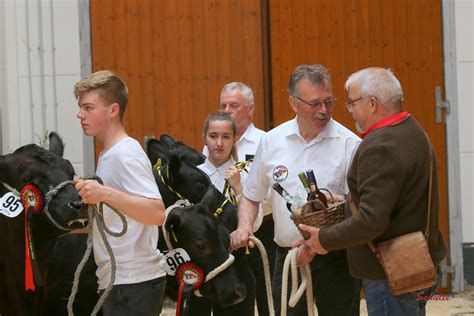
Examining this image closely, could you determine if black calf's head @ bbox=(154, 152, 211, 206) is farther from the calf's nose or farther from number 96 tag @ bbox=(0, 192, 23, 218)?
the calf's nose

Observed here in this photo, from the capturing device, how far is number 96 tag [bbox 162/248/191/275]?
4848 mm

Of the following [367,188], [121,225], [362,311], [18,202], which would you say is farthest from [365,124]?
[362,311]

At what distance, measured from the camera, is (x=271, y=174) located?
16.5 ft

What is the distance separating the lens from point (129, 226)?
4.13 metres

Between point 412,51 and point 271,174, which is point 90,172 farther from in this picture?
point 271,174

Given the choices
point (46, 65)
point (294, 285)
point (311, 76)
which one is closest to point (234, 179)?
point (311, 76)

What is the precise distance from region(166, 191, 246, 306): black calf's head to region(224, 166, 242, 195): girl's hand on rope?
2.50ft

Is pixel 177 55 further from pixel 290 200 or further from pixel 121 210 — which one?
pixel 121 210

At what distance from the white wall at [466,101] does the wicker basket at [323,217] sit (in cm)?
515

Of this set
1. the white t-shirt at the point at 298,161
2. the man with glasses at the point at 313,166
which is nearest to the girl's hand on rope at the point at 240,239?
the man with glasses at the point at 313,166

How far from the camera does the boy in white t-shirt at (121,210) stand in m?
4.02

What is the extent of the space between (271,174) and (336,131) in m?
0.45

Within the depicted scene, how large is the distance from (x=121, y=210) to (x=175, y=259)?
1.04 metres

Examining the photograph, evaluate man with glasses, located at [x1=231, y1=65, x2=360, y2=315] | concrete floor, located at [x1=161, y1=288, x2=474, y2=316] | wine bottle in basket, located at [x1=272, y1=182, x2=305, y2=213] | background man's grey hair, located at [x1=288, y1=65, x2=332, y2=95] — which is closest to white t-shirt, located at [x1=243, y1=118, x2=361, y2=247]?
man with glasses, located at [x1=231, y1=65, x2=360, y2=315]
